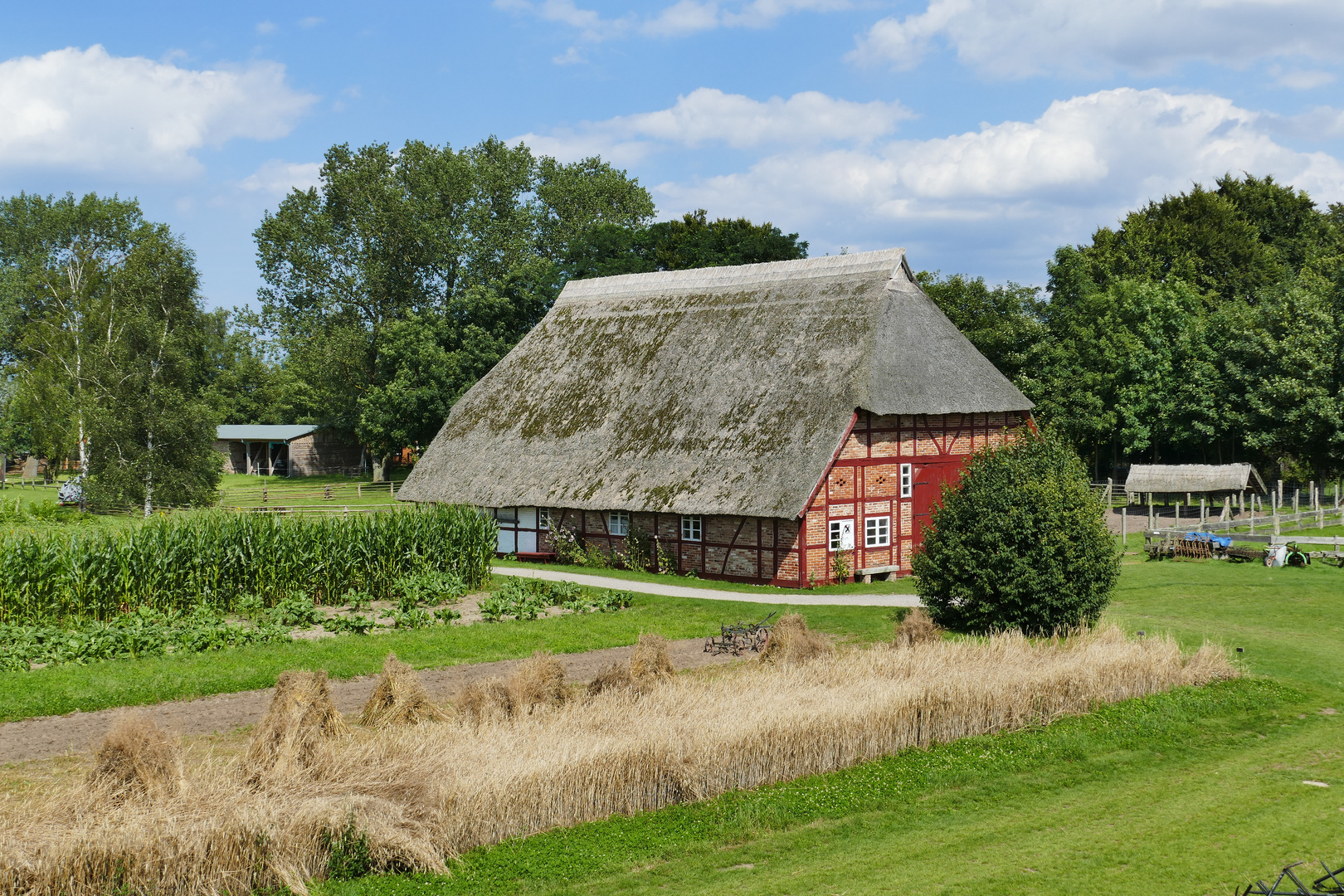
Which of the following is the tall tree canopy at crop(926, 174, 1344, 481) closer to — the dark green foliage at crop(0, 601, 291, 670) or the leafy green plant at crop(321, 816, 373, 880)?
the dark green foliage at crop(0, 601, 291, 670)

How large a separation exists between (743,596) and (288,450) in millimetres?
60787

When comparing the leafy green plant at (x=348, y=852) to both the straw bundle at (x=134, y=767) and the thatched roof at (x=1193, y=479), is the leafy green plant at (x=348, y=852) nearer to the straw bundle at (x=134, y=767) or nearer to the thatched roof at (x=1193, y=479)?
the straw bundle at (x=134, y=767)

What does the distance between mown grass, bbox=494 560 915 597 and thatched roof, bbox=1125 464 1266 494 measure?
18219 mm

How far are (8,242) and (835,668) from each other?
3700 inches

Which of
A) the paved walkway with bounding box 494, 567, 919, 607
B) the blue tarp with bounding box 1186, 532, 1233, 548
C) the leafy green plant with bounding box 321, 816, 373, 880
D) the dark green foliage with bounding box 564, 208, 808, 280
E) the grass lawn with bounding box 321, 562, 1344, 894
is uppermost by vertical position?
the dark green foliage with bounding box 564, 208, 808, 280

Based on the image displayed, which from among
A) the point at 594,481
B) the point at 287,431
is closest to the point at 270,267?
the point at 287,431

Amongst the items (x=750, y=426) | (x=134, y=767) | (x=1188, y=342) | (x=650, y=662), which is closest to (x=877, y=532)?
(x=750, y=426)

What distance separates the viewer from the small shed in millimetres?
79938

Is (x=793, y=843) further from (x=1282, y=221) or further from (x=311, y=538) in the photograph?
(x=1282, y=221)

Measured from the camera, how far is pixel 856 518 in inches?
1217

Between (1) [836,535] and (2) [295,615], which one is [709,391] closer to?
(1) [836,535]

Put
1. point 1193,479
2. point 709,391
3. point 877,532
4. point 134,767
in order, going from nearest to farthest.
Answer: point 134,767 → point 877,532 → point 709,391 → point 1193,479

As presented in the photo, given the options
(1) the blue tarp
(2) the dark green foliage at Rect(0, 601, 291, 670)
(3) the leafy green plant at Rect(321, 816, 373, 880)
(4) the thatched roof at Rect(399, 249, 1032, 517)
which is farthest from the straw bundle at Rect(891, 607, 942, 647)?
(1) the blue tarp

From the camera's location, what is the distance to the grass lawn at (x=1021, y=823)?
10461 mm
